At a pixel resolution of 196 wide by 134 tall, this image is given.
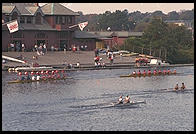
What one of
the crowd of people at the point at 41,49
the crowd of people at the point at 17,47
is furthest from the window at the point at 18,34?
the crowd of people at the point at 41,49

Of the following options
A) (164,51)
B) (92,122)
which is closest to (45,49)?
(164,51)

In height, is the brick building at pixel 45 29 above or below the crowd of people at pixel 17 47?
above

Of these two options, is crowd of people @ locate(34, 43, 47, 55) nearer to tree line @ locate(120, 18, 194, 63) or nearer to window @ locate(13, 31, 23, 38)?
window @ locate(13, 31, 23, 38)

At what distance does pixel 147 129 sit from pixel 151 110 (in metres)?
10.5

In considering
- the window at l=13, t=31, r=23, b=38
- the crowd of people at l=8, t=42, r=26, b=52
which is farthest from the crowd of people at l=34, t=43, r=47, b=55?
the window at l=13, t=31, r=23, b=38

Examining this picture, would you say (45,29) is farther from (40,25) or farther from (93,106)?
(93,106)

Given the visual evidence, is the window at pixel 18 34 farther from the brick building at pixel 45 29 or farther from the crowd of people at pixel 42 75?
the crowd of people at pixel 42 75

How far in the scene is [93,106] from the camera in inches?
2579

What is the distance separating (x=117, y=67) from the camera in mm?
109812

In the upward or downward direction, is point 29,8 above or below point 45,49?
above

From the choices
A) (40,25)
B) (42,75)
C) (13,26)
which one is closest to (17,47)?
(13,26)

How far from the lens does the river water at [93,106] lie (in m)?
55.8

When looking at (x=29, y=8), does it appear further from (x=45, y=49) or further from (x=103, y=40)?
(x=103, y=40)

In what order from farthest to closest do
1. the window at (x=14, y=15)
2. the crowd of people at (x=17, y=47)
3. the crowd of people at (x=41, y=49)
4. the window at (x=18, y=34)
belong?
the window at (x=14, y=15)
the window at (x=18, y=34)
the crowd of people at (x=41, y=49)
the crowd of people at (x=17, y=47)
